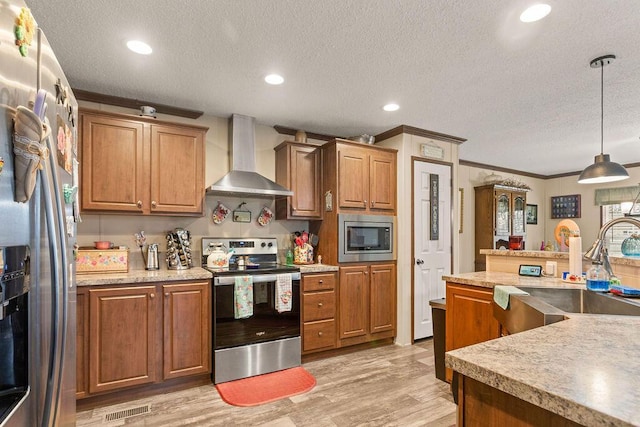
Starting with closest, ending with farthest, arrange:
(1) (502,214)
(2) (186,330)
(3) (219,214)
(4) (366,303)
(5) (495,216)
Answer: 1. (2) (186,330)
2. (3) (219,214)
3. (4) (366,303)
4. (5) (495,216)
5. (1) (502,214)

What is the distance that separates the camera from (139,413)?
2.36 metres

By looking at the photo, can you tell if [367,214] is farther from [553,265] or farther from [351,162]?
[553,265]

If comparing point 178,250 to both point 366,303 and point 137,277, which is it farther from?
point 366,303

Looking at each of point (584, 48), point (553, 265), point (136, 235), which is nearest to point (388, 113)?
point (584, 48)

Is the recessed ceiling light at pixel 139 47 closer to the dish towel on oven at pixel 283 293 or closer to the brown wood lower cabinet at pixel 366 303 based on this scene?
the dish towel on oven at pixel 283 293

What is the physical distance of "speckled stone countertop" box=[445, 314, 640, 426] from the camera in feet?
2.09

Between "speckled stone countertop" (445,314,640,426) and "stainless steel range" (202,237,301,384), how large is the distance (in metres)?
2.17

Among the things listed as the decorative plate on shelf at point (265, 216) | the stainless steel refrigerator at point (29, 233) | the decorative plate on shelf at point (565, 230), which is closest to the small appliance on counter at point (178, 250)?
the decorative plate on shelf at point (265, 216)

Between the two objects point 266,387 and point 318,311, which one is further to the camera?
point 318,311

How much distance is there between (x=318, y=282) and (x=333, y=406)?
3.70 ft

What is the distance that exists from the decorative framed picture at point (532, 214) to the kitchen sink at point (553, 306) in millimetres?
5413

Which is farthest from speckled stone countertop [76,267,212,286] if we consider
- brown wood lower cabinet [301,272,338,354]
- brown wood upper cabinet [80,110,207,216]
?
brown wood lower cabinet [301,272,338,354]

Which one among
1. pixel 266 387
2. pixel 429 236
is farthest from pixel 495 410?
pixel 429 236

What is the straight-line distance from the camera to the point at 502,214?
5.73 metres
